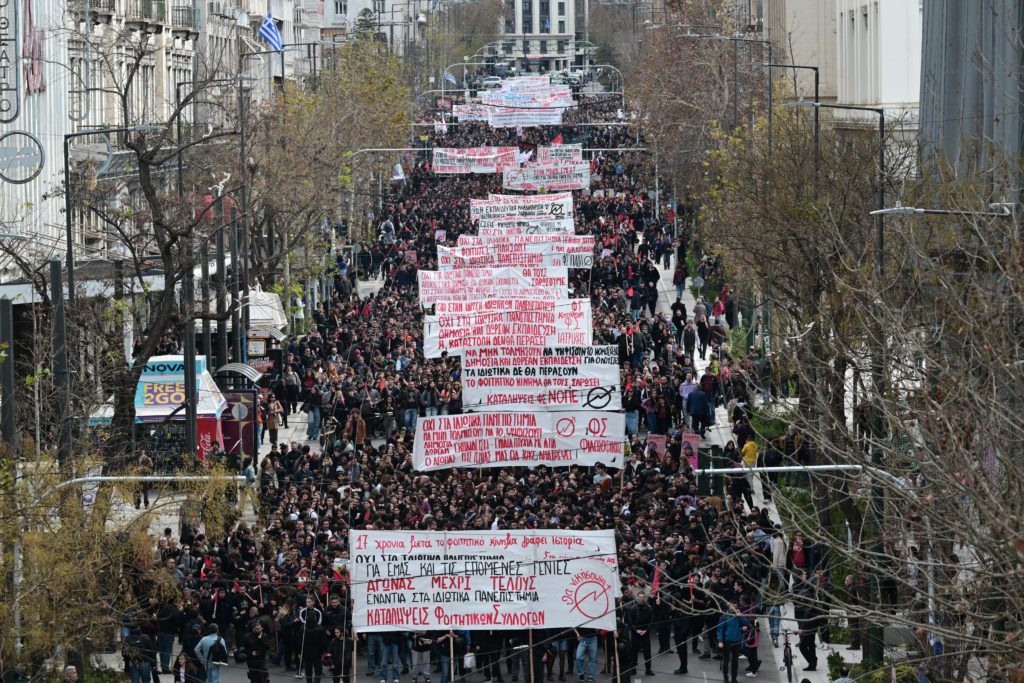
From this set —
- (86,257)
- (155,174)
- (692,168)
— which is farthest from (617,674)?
(692,168)

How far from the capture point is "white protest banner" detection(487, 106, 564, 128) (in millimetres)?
100250

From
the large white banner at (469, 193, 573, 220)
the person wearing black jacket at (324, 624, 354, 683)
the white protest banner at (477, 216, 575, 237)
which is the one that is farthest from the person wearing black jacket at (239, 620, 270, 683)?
the large white banner at (469, 193, 573, 220)

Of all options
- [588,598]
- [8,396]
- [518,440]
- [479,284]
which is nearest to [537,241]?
[479,284]

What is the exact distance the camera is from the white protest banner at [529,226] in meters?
53.2

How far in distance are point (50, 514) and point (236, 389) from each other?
15.0 m

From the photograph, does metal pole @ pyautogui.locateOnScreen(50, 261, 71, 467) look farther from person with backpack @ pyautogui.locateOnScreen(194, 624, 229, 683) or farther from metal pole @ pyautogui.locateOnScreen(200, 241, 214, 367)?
metal pole @ pyautogui.locateOnScreen(200, 241, 214, 367)

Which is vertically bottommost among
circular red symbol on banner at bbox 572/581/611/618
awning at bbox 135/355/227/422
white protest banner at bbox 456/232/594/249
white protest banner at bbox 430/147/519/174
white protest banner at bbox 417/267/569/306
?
circular red symbol on banner at bbox 572/581/611/618

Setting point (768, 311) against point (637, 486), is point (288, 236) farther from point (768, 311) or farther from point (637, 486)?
point (637, 486)

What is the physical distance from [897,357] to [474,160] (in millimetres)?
63047

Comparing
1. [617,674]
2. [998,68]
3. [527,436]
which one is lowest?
[617,674]

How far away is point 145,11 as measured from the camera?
212 feet

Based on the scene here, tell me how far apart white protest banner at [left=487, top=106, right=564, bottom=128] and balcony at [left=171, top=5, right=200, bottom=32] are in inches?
1146

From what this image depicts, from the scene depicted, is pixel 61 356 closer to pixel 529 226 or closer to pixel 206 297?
pixel 206 297

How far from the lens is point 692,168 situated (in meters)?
65.2
